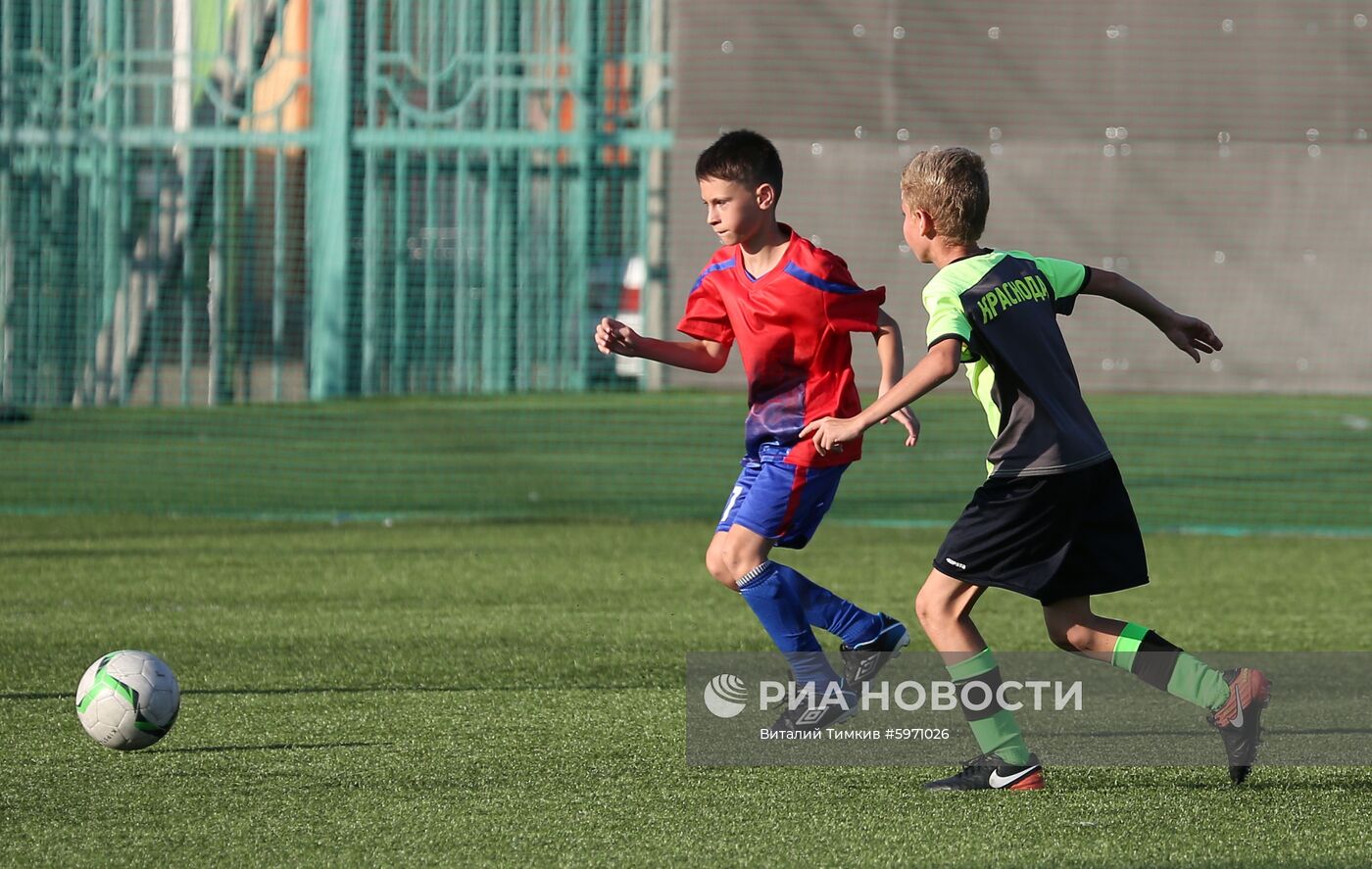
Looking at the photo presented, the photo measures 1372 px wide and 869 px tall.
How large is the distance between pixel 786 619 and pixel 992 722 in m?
0.90

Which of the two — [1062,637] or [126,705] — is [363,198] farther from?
[1062,637]

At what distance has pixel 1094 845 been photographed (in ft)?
12.0

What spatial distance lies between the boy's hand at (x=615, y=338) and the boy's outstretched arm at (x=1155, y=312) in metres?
1.24

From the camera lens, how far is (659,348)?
5121 mm

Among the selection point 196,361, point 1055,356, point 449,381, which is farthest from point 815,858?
point 196,361

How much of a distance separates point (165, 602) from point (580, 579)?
1.80 meters

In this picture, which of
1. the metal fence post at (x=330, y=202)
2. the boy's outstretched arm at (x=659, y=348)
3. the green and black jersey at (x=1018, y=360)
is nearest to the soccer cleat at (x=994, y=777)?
the green and black jersey at (x=1018, y=360)

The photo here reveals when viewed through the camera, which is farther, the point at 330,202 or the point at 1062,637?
the point at 330,202

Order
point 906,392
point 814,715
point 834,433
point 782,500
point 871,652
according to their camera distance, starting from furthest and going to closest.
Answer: point 871,652
point 782,500
point 814,715
point 834,433
point 906,392

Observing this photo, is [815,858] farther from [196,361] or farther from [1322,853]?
[196,361]

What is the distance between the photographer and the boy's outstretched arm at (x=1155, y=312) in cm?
430

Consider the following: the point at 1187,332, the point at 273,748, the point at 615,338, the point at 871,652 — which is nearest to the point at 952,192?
the point at 1187,332

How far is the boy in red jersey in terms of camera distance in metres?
4.96

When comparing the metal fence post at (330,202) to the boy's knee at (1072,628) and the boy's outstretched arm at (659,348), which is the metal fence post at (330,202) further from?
the boy's knee at (1072,628)
